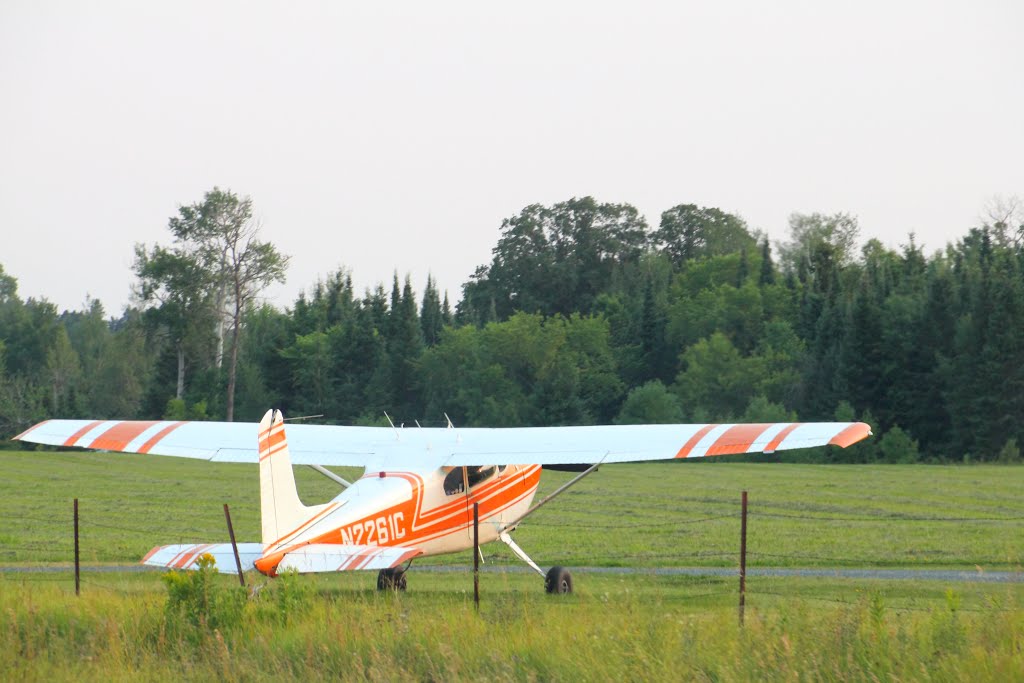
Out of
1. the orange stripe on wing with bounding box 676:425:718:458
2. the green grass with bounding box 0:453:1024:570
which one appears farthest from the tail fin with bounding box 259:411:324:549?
the green grass with bounding box 0:453:1024:570

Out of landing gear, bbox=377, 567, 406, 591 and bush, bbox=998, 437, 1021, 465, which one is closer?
landing gear, bbox=377, 567, 406, 591

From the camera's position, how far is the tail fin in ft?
36.7

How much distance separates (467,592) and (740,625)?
4.87m

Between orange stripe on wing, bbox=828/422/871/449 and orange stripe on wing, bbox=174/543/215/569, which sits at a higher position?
orange stripe on wing, bbox=828/422/871/449

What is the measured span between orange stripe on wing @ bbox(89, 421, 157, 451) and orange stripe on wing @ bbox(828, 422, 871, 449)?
8.40 metres

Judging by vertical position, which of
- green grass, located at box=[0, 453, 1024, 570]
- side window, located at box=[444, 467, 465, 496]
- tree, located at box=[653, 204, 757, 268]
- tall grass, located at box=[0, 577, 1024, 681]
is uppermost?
tree, located at box=[653, 204, 757, 268]

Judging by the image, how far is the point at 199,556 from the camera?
10.7 metres

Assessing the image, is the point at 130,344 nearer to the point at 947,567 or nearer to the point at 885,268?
the point at 885,268

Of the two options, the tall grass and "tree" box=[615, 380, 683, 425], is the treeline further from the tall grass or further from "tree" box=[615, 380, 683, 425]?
the tall grass

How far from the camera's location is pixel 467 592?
1366 cm

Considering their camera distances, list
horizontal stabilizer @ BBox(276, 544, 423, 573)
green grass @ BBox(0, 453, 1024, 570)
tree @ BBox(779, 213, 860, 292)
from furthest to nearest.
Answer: tree @ BBox(779, 213, 860, 292)
green grass @ BBox(0, 453, 1024, 570)
horizontal stabilizer @ BBox(276, 544, 423, 573)

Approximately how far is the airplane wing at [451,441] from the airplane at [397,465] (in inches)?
→ 0.7

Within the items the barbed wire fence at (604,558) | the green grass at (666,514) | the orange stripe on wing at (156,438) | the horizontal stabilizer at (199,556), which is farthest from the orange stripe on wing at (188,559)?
the green grass at (666,514)

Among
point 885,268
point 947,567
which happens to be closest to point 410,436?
point 947,567
